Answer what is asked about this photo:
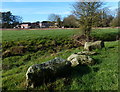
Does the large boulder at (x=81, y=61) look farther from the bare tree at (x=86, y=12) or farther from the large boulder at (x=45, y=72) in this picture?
the bare tree at (x=86, y=12)

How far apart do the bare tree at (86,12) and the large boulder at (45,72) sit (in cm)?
1143

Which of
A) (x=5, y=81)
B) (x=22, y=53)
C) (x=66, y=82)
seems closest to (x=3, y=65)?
(x=22, y=53)

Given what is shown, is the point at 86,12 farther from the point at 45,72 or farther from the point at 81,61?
the point at 45,72

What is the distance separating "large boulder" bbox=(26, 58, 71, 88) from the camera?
19.5 feet

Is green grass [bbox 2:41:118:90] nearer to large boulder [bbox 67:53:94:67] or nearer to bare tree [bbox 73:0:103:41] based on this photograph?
large boulder [bbox 67:53:94:67]

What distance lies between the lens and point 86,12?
56.8 feet

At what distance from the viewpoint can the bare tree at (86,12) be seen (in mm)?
17031

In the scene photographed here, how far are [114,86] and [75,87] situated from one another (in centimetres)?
149

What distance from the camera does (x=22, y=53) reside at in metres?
14.4

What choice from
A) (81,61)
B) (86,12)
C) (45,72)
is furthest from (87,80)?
(86,12)

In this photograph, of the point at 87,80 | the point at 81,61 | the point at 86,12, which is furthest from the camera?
the point at 86,12

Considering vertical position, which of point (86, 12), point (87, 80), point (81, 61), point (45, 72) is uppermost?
point (86, 12)

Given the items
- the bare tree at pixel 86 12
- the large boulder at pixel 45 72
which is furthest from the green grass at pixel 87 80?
the bare tree at pixel 86 12

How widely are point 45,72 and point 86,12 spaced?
12893 mm
